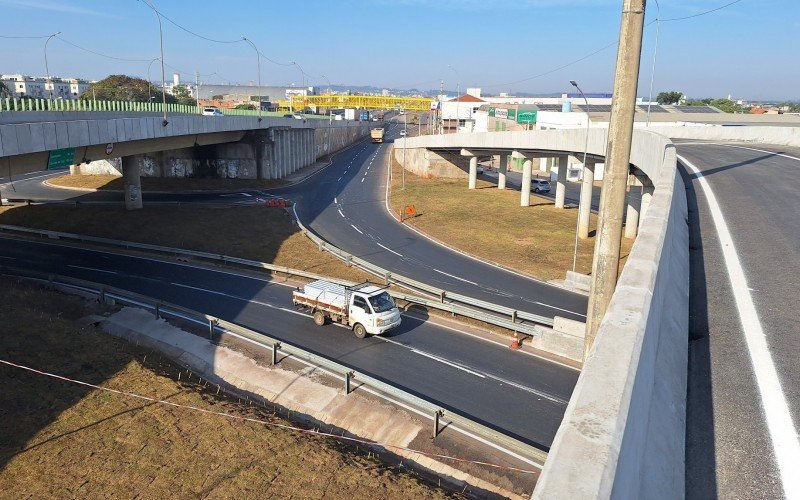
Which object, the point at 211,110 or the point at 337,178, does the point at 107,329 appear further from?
the point at 211,110

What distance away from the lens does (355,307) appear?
25047 mm

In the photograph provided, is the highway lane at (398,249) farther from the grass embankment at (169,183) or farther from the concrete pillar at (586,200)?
the concrete pillar at (586,200)

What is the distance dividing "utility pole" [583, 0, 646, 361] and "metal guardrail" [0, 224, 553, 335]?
855 centimetres

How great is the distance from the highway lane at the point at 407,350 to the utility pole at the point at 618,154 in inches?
173

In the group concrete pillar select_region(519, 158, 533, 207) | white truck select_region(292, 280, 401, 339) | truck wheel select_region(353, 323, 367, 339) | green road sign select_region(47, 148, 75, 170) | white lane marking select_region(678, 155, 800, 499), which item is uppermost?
green road sign select_region(47, 148, 75, 170)

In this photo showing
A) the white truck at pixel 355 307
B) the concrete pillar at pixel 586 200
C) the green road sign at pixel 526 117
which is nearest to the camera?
the white truck at pixel 355 307

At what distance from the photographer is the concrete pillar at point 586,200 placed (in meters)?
44.8

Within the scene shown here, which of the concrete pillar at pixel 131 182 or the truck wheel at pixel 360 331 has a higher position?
the concrete pillar at pixel 131 182

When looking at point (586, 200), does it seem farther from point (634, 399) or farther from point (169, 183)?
point (169, 183)

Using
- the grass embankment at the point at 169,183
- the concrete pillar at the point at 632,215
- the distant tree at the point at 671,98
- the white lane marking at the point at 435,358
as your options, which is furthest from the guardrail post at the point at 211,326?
the distant tree at the point at 671,98

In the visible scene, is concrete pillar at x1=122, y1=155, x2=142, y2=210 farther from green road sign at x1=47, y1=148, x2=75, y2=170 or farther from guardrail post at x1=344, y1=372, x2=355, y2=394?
guardrail post at x1=344, y1=372, x2=355, y2=394

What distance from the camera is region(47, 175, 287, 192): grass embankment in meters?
66.4

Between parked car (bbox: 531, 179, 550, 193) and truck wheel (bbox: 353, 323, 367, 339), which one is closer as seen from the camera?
truck wheel (bbox: 353, 323, 367, 339)

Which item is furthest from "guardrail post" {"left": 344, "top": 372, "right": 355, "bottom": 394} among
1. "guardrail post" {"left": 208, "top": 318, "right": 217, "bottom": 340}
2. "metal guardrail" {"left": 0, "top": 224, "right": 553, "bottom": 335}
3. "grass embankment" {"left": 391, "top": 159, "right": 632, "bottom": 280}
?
"grass embankment" {"left": 391, "top": 159, "right": 632, "bottom": 280}
